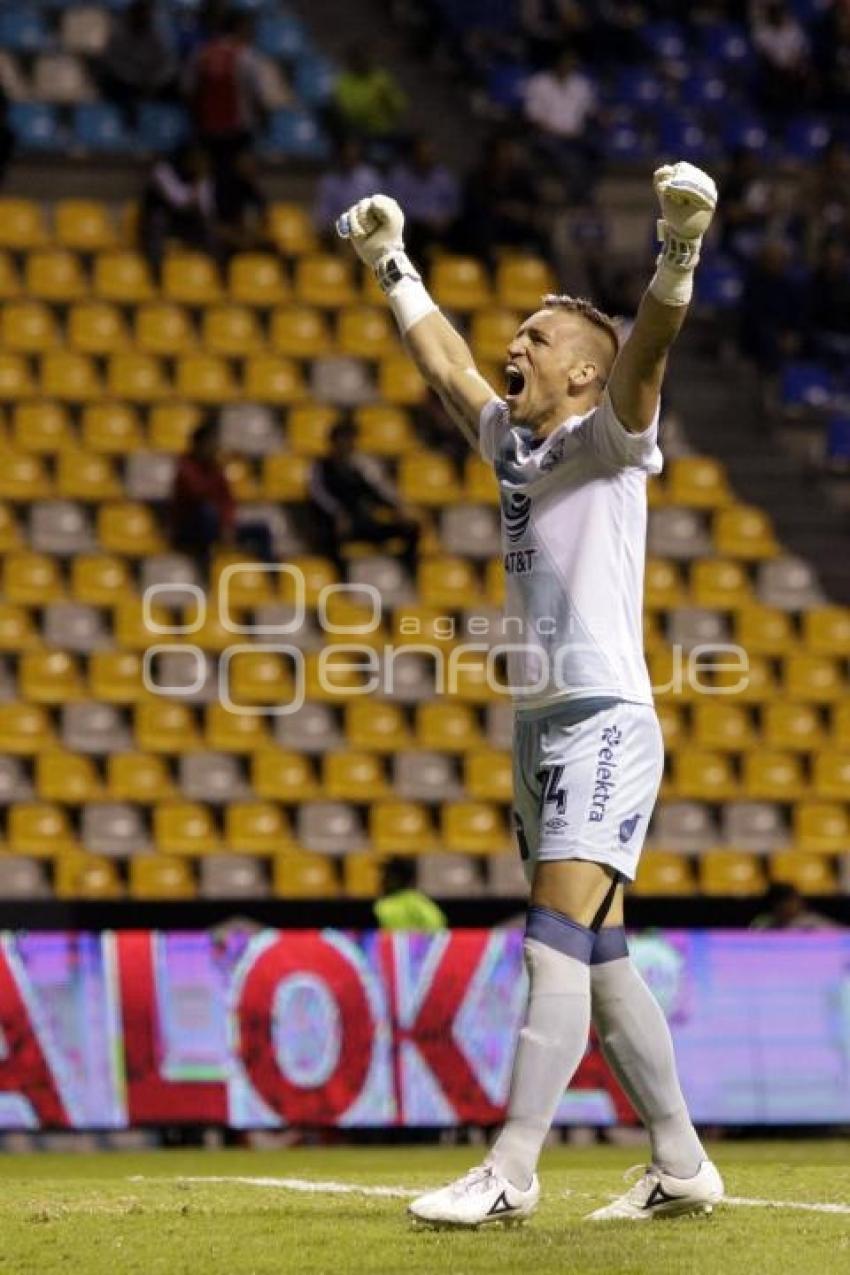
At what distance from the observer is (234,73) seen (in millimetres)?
19500

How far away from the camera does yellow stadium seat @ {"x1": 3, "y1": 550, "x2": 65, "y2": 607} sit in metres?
17.1

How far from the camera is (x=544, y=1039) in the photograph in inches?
239

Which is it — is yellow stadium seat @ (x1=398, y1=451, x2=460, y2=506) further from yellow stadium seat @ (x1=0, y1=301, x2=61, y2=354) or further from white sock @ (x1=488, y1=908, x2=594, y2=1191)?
white sock @ (x1=488, y1=908, x2=594, y2=1191)

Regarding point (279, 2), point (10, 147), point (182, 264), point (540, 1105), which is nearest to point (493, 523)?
point (182, 264)

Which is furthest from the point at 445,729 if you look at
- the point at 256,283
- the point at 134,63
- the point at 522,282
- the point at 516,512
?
the point at 516,512

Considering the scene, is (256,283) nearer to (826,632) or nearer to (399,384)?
(399,384)

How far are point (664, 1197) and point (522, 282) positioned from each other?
14.3 meters

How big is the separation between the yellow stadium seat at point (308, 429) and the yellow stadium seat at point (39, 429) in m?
1.61

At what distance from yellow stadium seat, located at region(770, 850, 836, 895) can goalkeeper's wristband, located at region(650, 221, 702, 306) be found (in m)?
11.2

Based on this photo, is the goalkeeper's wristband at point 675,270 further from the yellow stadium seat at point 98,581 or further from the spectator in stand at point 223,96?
the spectator in stand at point 223,96

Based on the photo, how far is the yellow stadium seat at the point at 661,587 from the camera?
18.1 meters

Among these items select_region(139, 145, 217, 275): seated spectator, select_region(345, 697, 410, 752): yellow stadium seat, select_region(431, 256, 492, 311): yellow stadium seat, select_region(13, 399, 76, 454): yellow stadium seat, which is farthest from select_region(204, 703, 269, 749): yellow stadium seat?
select_region(431, 256, 492, 311): yellow stadium seat

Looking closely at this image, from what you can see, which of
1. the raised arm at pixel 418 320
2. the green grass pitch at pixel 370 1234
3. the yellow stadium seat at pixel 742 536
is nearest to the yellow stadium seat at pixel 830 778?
the yellow stadium seat at pixel 742 536

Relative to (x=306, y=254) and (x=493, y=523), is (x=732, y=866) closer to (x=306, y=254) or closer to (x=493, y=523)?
(x=493, y=523)
